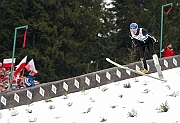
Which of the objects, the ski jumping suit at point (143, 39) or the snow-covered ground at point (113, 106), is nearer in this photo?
the snow-covered ground at point (113, 106)

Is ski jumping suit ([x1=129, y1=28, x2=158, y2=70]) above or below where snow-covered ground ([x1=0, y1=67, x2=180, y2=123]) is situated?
above

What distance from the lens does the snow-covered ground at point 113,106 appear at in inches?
389

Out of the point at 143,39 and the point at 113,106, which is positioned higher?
the point at 143,39

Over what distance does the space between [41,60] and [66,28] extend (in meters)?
3.32

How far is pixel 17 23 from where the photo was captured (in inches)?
1096

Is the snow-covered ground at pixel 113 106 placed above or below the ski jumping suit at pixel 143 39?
below

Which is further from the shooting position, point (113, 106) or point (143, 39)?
point (143, 39)

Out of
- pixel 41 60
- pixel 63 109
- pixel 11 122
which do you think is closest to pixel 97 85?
pixel 63 109

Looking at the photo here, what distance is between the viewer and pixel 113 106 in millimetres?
10977

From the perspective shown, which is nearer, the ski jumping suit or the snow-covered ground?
the snow-covered ground

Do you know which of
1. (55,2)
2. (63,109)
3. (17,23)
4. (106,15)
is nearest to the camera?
(63,109)

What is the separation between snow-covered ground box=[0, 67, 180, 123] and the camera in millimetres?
9891

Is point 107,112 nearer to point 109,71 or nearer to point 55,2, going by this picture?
→ point 109,71

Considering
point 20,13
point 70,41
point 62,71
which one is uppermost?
point 20,13
